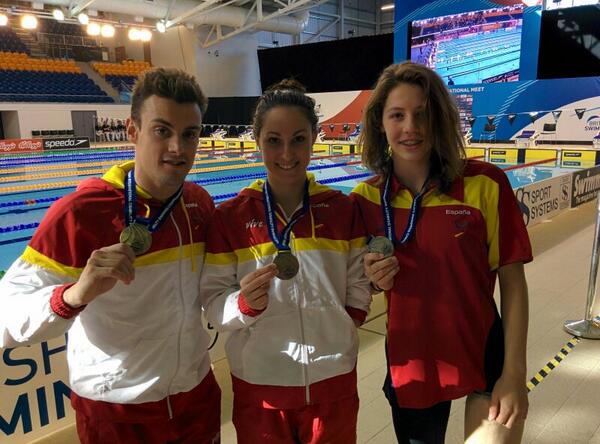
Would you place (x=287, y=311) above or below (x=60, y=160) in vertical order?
above

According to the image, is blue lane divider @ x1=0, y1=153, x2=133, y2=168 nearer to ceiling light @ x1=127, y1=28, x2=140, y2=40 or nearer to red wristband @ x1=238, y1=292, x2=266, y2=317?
ceiling light @ x1=127, y1=28, x2=140, y2=40

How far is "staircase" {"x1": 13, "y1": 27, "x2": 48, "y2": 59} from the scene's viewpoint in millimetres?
20094

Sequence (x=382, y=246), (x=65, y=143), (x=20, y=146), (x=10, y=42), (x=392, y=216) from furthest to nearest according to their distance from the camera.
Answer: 1. (x=10, y=42)
2. (x=65, y=143)
3. (x=20, y=146)
4. (x=392, y=216)
5. (x=382, y=246)

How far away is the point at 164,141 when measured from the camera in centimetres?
131

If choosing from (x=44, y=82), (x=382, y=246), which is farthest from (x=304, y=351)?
(x=44, y=82)

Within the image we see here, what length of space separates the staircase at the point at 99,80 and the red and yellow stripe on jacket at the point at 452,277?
2103cm

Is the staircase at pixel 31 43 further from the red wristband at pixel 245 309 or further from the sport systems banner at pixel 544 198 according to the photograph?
the red wristband at pixel 245 309

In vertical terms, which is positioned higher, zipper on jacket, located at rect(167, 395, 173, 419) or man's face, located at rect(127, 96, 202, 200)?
man's face, located at rect(127, 96, 202, 200)

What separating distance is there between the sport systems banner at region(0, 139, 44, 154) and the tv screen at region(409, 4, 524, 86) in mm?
11565

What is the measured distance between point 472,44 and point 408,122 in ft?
46.3

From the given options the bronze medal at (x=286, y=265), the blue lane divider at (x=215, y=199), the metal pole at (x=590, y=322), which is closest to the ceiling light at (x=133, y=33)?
the blue lane divider at (x=215, y=199)

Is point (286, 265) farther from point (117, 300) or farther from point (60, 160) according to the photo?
point (60, 160)

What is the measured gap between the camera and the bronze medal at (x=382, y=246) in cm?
127

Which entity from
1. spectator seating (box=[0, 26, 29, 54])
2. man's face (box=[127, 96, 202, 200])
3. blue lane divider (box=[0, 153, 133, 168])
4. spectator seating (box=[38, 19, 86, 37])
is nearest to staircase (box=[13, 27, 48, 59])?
spectator seating (box=[0, 26, 29, 54])
